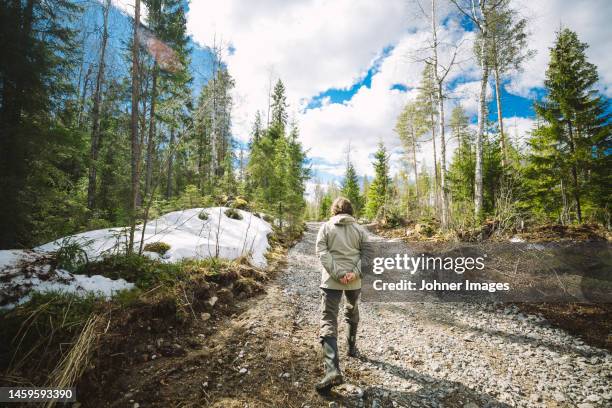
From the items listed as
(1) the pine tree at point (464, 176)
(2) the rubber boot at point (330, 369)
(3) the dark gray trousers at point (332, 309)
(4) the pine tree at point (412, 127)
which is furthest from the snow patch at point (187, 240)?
(4) the pine tree at point (412, 127)

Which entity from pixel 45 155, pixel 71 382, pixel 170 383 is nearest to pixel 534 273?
pixel 170 383

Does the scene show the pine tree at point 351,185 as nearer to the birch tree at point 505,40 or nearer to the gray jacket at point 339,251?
the birch tree at point 505,40

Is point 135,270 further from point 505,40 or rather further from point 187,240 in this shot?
point 505,40

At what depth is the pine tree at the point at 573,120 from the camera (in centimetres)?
1020

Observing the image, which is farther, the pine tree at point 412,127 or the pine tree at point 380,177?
the pine tree at point 380,177

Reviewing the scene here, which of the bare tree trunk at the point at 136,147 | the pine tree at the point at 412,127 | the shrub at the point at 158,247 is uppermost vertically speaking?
the pine tree at the point at 412,127

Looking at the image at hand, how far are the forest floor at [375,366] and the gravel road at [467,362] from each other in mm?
14

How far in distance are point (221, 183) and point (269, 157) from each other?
4.11 m

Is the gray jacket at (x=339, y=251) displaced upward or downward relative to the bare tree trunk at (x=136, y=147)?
downward

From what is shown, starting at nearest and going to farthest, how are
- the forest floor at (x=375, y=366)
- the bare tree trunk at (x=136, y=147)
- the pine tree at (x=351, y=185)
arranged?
1. the forest floor at (x=375, y=366)
2. the bare tree trunk at (x=136, y=147)
3. the pine tree at (x=351, y=185)

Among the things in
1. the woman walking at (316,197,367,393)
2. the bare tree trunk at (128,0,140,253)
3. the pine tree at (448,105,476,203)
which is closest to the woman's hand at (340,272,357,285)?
the woman walking at (316,197,367,393)

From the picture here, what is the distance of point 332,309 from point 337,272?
19.3 inches

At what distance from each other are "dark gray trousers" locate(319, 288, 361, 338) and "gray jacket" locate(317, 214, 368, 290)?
102 mm

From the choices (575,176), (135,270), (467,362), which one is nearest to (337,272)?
(467,362)
